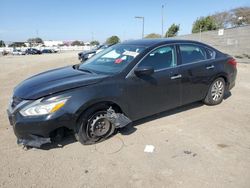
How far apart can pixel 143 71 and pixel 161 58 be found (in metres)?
0.66

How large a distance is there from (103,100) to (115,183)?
47.1 inches

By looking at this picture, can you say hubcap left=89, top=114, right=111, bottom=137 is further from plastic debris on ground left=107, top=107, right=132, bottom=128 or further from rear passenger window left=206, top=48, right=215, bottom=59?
rear passenger window left=206, top=48, right=215, bottom=59

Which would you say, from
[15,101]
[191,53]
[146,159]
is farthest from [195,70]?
[15,101]

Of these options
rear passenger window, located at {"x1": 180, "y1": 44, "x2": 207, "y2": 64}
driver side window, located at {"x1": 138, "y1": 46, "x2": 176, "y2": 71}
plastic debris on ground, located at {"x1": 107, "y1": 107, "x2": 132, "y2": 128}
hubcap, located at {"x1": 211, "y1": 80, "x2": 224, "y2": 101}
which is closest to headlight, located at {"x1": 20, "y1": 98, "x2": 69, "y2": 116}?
plastic debris on ground, located at {"x1": 107, "y1": 107, "x2": 132, "y2": 128}

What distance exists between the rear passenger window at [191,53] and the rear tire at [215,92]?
0.67 meters

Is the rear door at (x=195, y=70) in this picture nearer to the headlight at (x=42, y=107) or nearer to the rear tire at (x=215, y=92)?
the rear tire at (x=215, y=92)

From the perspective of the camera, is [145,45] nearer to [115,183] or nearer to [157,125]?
[157,125]

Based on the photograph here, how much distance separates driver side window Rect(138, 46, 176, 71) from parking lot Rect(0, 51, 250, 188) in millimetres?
1072

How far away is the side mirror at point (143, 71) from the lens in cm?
341

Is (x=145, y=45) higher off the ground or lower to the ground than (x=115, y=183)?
higher

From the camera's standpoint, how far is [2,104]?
5.39 metres

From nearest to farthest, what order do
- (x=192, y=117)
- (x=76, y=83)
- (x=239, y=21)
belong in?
(x=76, y=83) < (x=192, y=117) < (x=239, y=21)

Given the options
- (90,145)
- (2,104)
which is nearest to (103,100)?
(90,145)

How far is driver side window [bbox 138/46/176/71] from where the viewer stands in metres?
3.70
